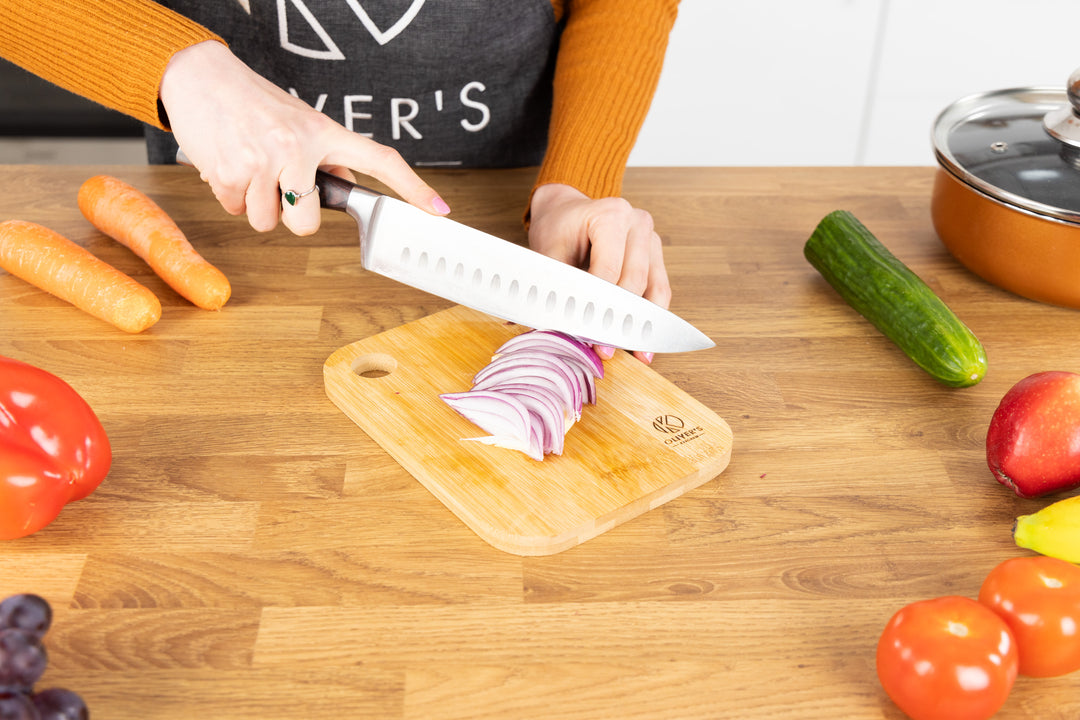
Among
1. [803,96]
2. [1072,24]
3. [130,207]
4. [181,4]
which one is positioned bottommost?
[803,96]

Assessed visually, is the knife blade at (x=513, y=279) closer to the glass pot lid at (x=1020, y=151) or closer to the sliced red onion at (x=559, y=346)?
the sliced red onion at (x=559, y=346)

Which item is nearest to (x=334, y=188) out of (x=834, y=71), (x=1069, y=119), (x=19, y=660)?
(x=19, y=660)

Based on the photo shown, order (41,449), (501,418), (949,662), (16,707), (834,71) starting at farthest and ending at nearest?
(834,71)
(501,418)
(41,449)
(949,662)
(16,707)

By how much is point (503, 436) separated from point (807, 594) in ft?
1.29

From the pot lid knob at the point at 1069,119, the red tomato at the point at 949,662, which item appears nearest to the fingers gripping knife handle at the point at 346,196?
the red tomato at the point at 949,662

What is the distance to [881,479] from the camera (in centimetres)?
117

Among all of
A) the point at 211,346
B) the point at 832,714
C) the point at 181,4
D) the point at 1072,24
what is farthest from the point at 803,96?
the point at 832,714

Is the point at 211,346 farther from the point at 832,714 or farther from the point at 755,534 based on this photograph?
the point at 832,714

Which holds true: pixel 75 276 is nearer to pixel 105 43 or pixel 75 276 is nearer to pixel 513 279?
pixel 105 43

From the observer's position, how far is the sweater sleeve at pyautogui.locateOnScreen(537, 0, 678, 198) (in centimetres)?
159

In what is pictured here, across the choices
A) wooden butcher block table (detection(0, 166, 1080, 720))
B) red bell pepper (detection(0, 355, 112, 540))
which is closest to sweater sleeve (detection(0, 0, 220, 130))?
wooden butcher block table (detection(0, 166, 1080, 720))

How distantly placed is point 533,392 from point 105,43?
785 millimetres

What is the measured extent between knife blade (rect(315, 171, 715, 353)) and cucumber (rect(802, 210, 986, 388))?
31 cm

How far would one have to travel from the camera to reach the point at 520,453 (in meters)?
1.15
